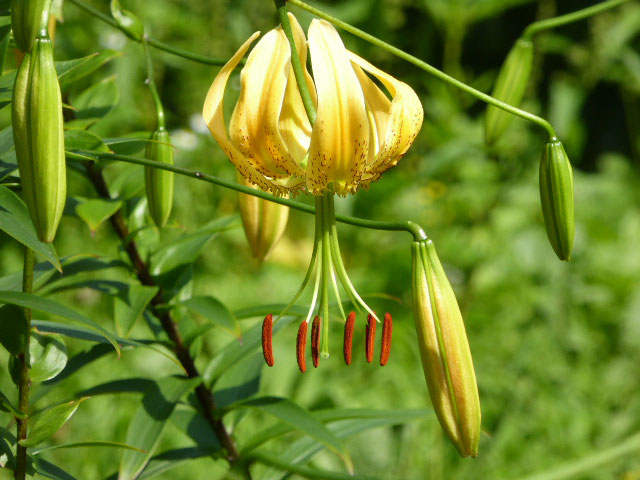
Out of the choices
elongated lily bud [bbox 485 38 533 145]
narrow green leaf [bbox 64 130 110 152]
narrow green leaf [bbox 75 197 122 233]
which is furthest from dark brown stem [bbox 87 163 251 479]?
elongated lily bud [bbox 485 38 533 145]

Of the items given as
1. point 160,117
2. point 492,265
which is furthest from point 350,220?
point 492,265

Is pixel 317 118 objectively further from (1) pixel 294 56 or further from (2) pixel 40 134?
(2) pixel 40 134

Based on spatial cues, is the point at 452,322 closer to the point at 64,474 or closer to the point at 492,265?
the point at 64,474

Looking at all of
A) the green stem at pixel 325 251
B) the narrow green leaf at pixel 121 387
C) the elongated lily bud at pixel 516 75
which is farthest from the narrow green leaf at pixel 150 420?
the elongated lily bud at pixel 516 75

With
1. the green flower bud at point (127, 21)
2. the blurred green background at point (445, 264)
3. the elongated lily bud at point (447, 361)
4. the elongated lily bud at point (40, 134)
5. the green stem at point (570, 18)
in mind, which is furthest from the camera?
the blurred green background at point (445, 264)

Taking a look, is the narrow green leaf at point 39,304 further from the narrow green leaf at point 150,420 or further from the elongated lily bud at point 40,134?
the narrow green leaf at point 150,420

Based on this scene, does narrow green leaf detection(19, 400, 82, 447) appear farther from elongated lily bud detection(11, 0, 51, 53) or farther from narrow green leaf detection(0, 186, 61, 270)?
elongated lily bud detection(11, 0, 51, 53)
